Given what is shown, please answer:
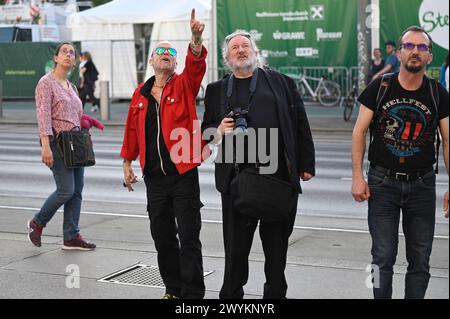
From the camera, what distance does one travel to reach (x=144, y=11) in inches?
1077

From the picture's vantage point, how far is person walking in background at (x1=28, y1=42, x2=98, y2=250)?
6930 millimetres

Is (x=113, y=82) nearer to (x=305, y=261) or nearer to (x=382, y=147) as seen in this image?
(x=305, y=261)

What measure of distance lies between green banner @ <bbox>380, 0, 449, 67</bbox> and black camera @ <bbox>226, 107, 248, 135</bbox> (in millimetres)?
19031

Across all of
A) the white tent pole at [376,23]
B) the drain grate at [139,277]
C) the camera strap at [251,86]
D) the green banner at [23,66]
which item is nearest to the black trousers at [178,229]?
the drain grate at [139,277]

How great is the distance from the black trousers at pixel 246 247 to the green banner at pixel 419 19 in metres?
19.0

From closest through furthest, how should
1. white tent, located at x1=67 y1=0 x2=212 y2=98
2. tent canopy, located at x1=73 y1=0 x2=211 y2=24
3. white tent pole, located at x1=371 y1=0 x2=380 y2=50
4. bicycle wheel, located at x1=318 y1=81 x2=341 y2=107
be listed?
white tent pole, located at x1=371 y1=0 x2=380 y2=50 → bicycle wheel, located at x1=318 y1=81 x2=341 y2=107 → tent canopy, located at x1=73 y1=0 x2=211 y2=24 → white tent, located at x1=67 y1=0 x2=212 y2=98

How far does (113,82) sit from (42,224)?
21.0 m

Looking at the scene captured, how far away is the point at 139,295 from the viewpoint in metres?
5.79

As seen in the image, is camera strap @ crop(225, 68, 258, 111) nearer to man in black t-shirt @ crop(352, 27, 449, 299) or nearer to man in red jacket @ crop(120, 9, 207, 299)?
man in red jacket @ crop(120, 9, 207, 299)

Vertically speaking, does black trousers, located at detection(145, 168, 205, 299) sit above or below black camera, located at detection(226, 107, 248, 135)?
below

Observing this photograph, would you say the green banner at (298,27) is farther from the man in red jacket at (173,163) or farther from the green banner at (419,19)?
the man in red jacket at (173,163)

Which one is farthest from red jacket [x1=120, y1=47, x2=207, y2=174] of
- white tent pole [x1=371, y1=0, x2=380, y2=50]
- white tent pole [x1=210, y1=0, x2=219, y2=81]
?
white tent pole [x1=210, y1=0, x2=219, y2=81]

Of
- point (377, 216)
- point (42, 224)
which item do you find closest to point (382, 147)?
point (377, 216)

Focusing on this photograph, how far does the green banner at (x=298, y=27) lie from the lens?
24359 mm
